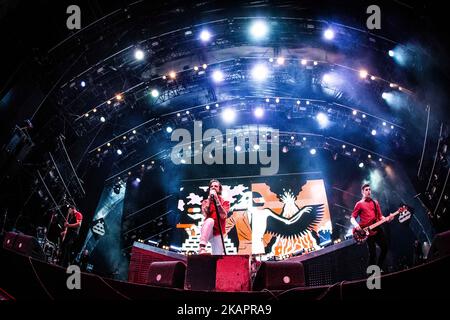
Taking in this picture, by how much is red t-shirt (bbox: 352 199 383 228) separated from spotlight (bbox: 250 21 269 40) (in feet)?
19.3

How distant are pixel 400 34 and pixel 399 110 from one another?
2.53 metres

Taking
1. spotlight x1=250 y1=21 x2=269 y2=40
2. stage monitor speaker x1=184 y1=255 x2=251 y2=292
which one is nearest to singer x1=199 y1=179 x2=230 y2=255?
stage monitor speaker x1=184 y1=255 x2=251 y2=292

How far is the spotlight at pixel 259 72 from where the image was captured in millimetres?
10766

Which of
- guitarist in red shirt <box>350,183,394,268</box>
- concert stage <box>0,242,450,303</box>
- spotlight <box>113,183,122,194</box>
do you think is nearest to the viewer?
concert stage <box>0,242,450,303</box>

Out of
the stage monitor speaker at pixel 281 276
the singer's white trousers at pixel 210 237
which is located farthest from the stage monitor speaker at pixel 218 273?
the singer's white trousers at pixel 210 237

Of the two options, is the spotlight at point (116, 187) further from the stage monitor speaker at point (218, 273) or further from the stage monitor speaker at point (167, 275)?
the stage monitor speaker at point (218, 273)

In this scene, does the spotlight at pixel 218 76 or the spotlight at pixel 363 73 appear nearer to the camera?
the spotlight at pixel 363 73

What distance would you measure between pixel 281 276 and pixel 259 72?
28.6 ft

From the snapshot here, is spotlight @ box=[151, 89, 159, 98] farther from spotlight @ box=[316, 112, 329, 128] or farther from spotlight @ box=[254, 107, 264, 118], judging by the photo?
spotlight @ box=[316, 112, 329, 128]

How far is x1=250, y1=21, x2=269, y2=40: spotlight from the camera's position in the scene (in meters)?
9.52

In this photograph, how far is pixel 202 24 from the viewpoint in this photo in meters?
9.43

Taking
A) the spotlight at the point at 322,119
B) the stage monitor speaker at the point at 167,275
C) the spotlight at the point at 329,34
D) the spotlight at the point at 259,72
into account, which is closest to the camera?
the stage monitor speaker at the point at 167,275

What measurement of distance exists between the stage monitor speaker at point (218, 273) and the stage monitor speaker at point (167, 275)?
96mm
